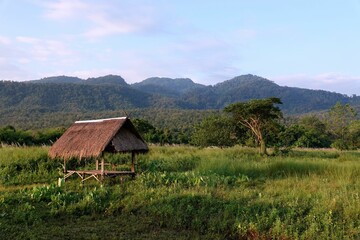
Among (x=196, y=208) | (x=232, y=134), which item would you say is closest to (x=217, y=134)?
(x=232, y=134)

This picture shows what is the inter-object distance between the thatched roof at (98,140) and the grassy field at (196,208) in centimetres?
105

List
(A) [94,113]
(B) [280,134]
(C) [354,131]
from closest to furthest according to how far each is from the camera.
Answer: (B) [280,134]
(C) [354,131]
(A) [94,113]

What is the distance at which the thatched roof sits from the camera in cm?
1159

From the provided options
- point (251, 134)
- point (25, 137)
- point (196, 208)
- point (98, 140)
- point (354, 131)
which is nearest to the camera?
point (196, 208)

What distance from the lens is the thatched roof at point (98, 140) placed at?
1159cm

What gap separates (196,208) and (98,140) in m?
4.58

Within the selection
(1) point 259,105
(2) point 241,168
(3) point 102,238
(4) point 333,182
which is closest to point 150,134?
(1) point 259,105

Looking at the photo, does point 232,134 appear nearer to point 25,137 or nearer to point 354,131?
point 354,131

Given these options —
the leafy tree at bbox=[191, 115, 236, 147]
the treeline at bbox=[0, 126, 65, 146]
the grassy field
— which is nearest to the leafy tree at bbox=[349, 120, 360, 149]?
the leafy tree at bbox=[191, 115, 236, 147]

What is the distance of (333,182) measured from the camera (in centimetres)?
1040

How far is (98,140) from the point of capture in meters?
11.7

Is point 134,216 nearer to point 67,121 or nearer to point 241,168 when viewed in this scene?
point 241,168

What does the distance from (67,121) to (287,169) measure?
58324mm

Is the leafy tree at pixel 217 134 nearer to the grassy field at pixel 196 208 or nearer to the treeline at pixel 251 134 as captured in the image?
the treeline at pixel 251 134
